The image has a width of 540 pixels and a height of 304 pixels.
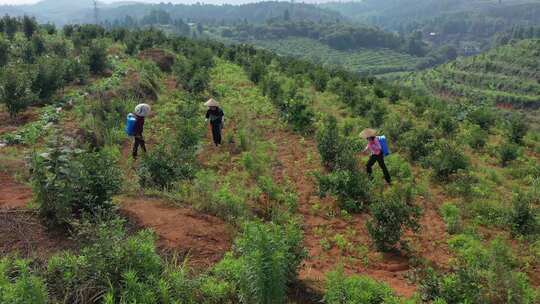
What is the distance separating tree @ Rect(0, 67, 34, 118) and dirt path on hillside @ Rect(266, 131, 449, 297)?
24.2ft

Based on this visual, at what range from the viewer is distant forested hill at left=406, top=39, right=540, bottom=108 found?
71312mm

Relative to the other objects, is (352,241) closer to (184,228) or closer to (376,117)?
(184,228)

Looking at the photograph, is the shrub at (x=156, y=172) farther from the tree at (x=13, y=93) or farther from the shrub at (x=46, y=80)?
the shrub at (x=46, y=80)

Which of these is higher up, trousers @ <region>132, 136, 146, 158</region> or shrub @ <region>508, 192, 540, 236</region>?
trousers @ <region>132, 136, 146, 158</region>

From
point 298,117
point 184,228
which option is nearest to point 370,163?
point 298,117

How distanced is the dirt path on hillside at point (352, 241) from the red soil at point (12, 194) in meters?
4.64

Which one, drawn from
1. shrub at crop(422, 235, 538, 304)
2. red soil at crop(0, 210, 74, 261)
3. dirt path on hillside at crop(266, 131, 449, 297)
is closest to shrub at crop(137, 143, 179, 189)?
red soil at crop(0, 210, 74, 261)

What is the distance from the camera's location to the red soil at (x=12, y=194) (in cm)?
707

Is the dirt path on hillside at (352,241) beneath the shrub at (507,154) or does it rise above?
beneath

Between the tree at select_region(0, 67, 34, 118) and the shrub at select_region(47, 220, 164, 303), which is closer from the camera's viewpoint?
the shrub at select_region(47, 220, 164, 303)

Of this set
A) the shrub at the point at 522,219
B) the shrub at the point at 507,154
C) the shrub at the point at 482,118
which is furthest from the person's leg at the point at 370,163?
the shrub at the point at 482,118

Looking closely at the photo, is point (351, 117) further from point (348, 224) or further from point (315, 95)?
point (348, 224)

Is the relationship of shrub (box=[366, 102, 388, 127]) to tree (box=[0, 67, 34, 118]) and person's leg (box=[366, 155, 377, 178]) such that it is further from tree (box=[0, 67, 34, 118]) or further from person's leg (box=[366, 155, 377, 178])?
tree (box=[0, 67, 34, 118])

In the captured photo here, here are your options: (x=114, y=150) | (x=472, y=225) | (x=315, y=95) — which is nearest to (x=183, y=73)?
(x=315, y=95)
